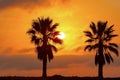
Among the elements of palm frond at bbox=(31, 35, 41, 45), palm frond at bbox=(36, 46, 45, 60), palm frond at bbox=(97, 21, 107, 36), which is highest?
palm frond at bbox=(97, 21, 107, 36)

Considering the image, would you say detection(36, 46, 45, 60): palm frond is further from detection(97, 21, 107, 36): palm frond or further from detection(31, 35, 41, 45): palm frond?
detection(97, 21, 107, 36): palm frond

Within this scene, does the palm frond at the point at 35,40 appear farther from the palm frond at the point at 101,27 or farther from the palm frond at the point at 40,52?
the palm frond at the point at 101,27

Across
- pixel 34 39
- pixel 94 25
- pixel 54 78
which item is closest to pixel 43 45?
pixel 34 39

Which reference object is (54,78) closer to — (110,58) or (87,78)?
(87,78)

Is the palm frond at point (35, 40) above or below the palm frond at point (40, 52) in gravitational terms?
above

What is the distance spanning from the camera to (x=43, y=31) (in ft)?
259

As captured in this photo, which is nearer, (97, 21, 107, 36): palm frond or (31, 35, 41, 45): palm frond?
(97, 21, 107, 36): palm frond

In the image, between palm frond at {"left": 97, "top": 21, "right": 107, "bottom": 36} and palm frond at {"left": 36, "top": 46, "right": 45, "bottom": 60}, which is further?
palm frond at {"left": 97, "top": 21, "right": 107, "bottom": 36}

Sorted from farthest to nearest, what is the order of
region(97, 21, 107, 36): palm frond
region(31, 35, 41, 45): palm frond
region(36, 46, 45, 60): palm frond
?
region(31, 35, 41, 45): palm frond, region(97, 21, 107, 36): palm frond, region(36, 46, 45, 60): palm frond

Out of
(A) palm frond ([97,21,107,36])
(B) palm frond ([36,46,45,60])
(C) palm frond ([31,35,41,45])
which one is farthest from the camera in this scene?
(C) palm frond ([31,35,41,45])

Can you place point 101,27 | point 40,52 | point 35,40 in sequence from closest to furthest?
1. point 40,52
2. point 101,27
3. point 35,40

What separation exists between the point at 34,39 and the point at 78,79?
20294 mm

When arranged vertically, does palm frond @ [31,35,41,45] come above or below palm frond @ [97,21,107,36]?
below

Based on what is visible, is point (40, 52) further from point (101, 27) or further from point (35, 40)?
point (101, 27)
